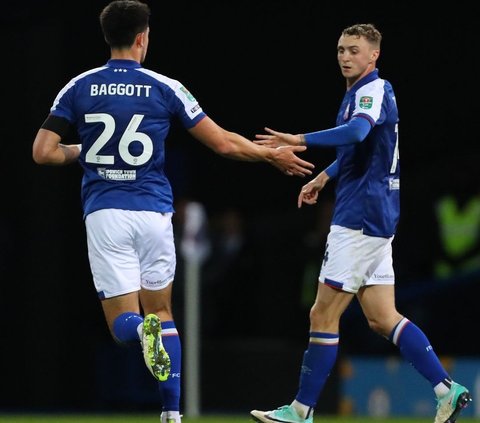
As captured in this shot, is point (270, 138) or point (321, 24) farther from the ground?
point (321, 24)

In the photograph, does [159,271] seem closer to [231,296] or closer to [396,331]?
[396,331]

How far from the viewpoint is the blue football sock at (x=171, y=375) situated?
26.1 feet

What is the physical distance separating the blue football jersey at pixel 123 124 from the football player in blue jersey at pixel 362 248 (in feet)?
3.37

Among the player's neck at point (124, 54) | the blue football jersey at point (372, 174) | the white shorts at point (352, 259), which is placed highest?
the player's neck at point (124, 54)

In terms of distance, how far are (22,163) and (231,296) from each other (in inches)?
93.8

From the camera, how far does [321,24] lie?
16.6 meters

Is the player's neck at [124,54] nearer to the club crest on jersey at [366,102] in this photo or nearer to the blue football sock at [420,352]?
the club crest on jersey at [366,102]

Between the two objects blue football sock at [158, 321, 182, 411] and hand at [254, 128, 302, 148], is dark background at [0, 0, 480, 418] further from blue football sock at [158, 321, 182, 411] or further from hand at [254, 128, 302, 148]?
blue football sock at [158, 321, 182, 411]

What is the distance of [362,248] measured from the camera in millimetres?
8570

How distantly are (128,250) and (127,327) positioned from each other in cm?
40

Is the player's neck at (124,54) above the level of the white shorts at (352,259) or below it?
above

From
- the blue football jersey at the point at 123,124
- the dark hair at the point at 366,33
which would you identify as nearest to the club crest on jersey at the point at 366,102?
the dark hair at the point at 366,33

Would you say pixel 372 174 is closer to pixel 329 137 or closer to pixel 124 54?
pixel 329 137

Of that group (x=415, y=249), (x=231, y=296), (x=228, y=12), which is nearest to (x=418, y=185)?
(x=415, y=249)
